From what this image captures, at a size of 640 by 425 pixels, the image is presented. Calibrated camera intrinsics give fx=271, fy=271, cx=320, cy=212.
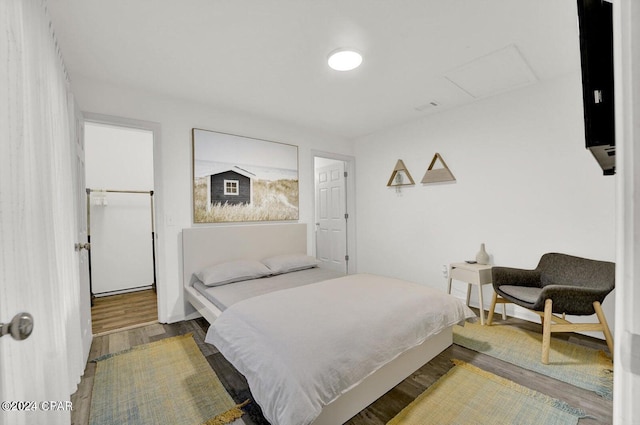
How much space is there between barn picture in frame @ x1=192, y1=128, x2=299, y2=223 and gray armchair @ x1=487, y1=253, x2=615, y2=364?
2710 mm

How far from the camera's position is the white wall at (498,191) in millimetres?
2570

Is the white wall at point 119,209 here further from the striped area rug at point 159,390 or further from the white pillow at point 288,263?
the white pillow at point 288,263

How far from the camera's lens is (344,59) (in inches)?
88.7

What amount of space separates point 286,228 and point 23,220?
118 inches

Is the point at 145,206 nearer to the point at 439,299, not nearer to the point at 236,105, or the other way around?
the point at 236,105

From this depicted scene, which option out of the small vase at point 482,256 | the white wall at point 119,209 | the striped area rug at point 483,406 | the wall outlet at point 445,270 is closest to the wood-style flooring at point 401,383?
the striped area rug at point 483,406

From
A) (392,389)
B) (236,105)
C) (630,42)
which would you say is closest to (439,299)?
(392,389)

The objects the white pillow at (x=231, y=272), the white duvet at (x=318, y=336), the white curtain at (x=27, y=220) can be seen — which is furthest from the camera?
the white pillow at (x=231, y=272)

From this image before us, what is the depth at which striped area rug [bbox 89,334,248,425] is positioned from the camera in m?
1.62

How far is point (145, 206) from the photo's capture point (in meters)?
4.39

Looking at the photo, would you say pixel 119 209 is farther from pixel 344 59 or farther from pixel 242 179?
pixel 344 59

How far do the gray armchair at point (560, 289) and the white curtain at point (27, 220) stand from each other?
9.78 ft

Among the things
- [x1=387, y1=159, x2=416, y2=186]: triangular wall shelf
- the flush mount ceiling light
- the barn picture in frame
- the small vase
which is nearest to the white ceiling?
the flush mount ceiling light

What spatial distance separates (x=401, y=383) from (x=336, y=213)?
332cm
